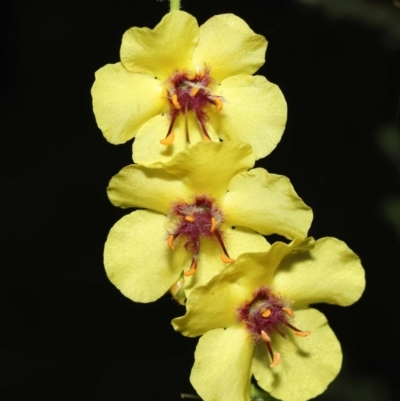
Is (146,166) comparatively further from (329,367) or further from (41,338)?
(41,338)

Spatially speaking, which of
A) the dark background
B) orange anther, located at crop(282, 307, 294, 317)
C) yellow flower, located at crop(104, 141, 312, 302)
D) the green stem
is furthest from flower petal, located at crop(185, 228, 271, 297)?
the dark background

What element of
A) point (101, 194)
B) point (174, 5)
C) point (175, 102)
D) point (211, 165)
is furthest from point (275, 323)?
point (101, 194)

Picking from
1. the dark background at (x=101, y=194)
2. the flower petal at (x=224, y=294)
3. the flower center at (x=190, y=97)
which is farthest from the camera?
the dark background at (x=101, y=194)

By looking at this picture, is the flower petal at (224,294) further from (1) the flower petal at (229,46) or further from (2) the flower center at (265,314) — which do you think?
(1) the flower petal at (229,46)

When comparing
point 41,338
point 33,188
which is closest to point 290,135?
point 33,188

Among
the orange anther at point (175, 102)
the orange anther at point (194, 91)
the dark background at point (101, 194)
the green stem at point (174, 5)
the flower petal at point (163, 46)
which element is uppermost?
the green stem at point (174, 5)

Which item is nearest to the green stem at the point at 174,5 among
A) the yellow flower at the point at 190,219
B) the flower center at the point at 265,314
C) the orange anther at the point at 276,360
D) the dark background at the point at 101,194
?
the yellow flower at the point at 190,219

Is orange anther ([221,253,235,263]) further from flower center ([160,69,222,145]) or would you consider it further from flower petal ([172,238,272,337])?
flower center ([160,69,222,145])
